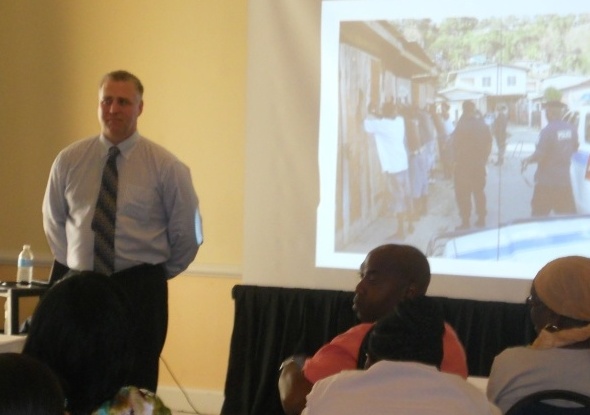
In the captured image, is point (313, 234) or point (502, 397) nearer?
point (502, 397)

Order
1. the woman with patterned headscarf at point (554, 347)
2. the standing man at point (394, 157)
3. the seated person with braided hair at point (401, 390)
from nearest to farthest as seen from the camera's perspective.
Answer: the seated person with braided hair at point (401, 390) < the woman with patterned headscarf at point (554, 347) < the standing man at point (394, 157)

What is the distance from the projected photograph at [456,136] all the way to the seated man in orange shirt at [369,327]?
1938mm

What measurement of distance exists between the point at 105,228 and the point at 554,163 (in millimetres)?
2132

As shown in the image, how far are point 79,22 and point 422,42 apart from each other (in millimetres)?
2195

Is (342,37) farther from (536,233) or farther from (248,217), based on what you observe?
(536,233)

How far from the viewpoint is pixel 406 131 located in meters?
4.42

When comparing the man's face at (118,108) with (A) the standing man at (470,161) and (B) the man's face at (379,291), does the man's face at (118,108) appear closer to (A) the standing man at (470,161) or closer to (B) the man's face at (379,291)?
(A) the standing man at (470,161)

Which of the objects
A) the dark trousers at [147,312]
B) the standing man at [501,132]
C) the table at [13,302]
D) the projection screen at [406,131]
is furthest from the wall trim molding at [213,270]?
the standing man at [501,132]

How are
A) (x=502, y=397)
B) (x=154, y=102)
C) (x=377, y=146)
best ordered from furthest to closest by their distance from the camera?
(x=154, y=102) < (x=377, y=146) < (x=502, y=397)

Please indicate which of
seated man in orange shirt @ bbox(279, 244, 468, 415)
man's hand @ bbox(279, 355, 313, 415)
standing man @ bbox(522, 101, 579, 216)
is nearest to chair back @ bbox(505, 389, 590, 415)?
seated man in orange shirt @ bbox(279, 244, 468, 415)

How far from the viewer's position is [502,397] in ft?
6.45

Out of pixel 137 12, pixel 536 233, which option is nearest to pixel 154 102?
pixel 137 12

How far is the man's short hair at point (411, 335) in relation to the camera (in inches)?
64.1

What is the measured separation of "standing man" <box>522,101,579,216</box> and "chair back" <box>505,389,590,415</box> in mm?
2441
